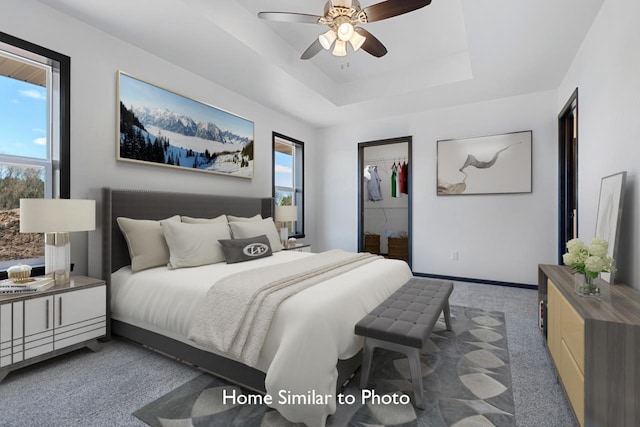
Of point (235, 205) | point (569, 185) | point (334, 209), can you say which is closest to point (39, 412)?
point (235, 205)

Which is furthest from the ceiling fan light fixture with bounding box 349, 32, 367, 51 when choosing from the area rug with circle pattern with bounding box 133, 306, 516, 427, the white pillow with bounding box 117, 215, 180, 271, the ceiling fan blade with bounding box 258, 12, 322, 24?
the area rug with circle pattern with bounding box 133, 306, 516, 427

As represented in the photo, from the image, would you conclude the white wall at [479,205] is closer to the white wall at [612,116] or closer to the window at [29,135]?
the white wall at [612,116]

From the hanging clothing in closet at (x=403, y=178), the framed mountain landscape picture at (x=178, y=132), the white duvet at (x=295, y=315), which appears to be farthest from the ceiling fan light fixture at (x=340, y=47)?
the hanging clothing in closet at (x=403, y=178)

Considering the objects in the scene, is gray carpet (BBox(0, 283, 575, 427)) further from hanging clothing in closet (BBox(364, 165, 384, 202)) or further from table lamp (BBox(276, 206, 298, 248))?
hanging clothing in closet (BBox(364, 165, 384, 202))

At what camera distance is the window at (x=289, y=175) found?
4.94 metres

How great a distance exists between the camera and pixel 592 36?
2551mm

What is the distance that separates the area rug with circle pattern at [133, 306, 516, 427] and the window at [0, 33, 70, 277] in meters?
1.73

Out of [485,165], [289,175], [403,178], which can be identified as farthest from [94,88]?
[403,178]

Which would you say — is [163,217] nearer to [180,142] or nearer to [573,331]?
[180,142]

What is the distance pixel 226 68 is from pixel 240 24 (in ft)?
2.06

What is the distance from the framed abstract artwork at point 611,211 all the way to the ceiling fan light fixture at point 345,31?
6.53 feet

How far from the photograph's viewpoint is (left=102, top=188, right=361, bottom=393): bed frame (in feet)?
5.88

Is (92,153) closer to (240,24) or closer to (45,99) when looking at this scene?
(45,99)

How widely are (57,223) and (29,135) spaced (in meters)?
0.92
